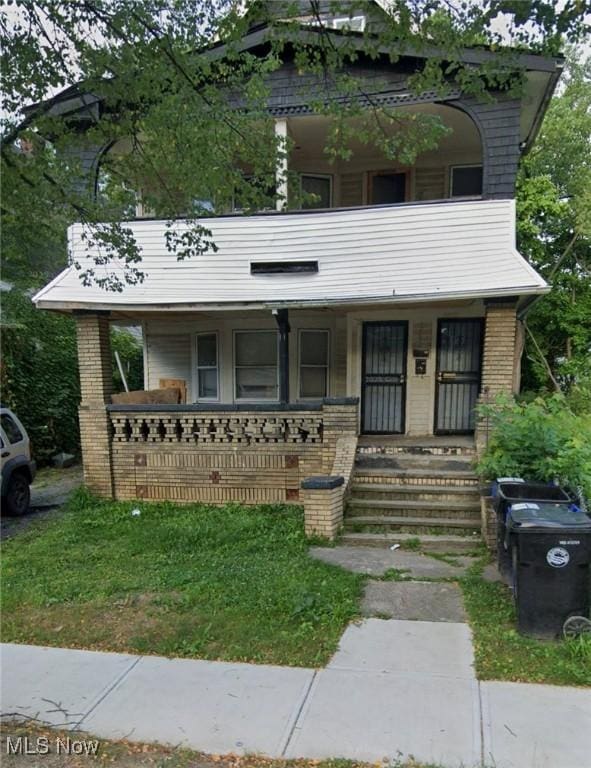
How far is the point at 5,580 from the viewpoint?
5.43 meters

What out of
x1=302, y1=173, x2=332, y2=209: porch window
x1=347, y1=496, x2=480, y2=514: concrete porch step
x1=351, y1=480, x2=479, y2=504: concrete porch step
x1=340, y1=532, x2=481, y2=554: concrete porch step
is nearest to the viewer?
x1=340, y1=532, x2=481, y2=554: concrete porch step

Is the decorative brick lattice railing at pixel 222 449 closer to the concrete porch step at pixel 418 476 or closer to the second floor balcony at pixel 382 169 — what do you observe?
the concrete porch step at pixel 418 476

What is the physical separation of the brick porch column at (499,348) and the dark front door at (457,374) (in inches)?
Result: 62.3

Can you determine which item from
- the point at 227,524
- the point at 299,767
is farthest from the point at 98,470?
the point at 299,767

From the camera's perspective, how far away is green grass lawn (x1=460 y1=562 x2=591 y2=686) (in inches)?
133

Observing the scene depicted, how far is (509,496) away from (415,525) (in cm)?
174

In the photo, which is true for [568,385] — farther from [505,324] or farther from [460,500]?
[460,500]

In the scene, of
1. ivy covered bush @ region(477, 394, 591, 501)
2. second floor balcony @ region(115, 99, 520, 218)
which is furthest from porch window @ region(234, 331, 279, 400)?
ivy covered bush @ region(477, 394, 591, 501)

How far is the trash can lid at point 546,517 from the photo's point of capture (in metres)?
3.85

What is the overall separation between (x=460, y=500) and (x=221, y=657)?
14.0 ft

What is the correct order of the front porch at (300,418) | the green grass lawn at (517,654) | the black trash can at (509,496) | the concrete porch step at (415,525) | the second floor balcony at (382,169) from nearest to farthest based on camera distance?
1. the green grass lawn at (517,654)
2. the black trash can at (509,496)
3. the concrete porch step at (415,525)
4. the front porch at (300,418)
5. the second floor balcony at (382,169)

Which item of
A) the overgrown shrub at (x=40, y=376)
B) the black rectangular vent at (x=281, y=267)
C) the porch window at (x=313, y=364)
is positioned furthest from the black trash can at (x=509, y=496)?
the overgrown shrub at (x=40, y=376)

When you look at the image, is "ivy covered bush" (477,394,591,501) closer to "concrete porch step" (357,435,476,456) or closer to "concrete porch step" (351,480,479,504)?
"concrete porch step" (351,480,479,504)

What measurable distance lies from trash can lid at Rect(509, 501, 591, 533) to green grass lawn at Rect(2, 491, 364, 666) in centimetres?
162
